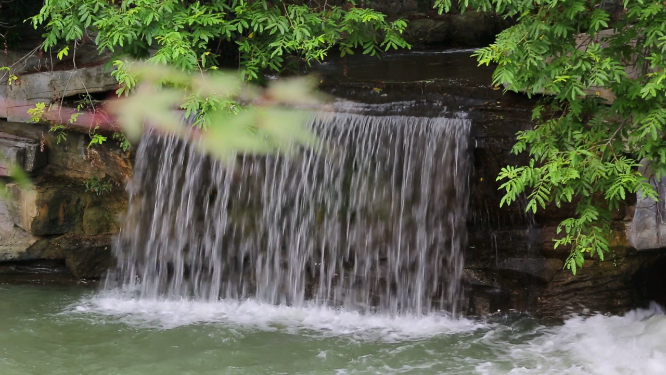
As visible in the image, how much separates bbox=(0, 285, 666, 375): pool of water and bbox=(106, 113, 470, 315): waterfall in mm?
A: 299

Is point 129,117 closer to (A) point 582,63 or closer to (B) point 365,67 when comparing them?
(B) point 365,67

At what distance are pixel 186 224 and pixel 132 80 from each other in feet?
6.70

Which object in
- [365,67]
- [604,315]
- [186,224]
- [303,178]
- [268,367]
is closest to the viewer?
[268,367]

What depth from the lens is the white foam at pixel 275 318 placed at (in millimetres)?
6785

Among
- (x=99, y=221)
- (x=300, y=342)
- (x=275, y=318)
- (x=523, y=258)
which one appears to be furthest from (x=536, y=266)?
(x=99, y=221)

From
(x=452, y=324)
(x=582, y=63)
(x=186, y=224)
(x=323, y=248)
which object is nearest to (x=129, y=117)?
(x=186, y=224)

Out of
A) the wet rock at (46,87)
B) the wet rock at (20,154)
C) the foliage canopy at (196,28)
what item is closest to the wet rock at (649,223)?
the foliage canopy at (196,28)

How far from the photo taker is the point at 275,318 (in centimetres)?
713

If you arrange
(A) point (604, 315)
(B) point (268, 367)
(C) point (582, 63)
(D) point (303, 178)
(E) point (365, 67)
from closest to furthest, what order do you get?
(C) point (582, 63) < (B) point (268, 367) < (A) point (604, 315) < (D) point (303, 178) < (E) point (365, 67)

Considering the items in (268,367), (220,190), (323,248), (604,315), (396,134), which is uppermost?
(396,134)

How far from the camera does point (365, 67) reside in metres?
9.56

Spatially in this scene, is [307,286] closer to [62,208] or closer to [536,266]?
[536,266]

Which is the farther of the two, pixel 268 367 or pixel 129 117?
pixel 129 117

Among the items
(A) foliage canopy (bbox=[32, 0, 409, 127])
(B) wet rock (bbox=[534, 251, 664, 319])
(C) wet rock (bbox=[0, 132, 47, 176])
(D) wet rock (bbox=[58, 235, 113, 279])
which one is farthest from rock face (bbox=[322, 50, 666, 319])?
(C) wet rock (bbox=[0, 132, 47, 176])
